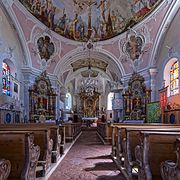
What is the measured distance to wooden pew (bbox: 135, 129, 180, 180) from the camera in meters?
3.03

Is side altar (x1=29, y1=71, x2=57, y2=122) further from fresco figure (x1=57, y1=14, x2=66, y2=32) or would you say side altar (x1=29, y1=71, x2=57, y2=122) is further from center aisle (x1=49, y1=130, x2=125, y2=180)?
center aisle (x1=49, y1=130, x2=125, y2=180)

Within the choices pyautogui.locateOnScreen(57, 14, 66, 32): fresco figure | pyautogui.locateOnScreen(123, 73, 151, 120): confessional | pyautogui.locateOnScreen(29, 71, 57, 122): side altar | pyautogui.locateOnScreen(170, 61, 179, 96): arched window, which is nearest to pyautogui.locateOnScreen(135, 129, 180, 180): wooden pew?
pyautogui.locateOnScreen(170, 61, 179, 96): arched window

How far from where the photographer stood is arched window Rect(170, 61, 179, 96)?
13.1m

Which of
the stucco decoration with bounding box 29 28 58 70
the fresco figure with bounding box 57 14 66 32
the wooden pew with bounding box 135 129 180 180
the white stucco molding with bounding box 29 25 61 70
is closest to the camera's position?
the wooden pew with bounding box 135 129 180 180

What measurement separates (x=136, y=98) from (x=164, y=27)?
5.53 metres

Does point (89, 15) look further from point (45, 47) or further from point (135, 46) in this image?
point (135, 46)

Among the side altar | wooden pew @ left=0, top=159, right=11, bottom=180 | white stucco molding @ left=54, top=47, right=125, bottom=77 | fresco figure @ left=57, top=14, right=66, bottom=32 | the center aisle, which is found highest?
fresco figure @ left=57, top=14, right=66, bottom=32

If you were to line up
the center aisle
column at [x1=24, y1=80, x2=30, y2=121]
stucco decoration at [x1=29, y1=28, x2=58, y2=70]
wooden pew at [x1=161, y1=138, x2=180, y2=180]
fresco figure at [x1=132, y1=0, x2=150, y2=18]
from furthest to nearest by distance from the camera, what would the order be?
stucco decoration at [x1=29, y1=28, x2=58, y2=70] → column at [x1=24, y1=80, x2=30, y2=121] → fresco figure at [x1=132, y1=0, x2=150, y2=18] → the center aisle → wooden pew at [x1=161, y1=138, x2=180, y2=180]

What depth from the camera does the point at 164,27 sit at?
13859 millimetres

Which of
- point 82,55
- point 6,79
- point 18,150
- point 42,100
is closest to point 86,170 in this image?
point 18,150

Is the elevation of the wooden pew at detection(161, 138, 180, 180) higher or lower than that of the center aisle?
higher

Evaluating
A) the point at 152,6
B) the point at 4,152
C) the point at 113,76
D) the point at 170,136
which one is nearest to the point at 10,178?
the point at 4,152

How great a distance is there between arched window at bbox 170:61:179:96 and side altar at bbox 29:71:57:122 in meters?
8.98

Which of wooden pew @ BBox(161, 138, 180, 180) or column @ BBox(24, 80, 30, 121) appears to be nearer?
wooden pew @ BBox(161, 138, 180, 180)
